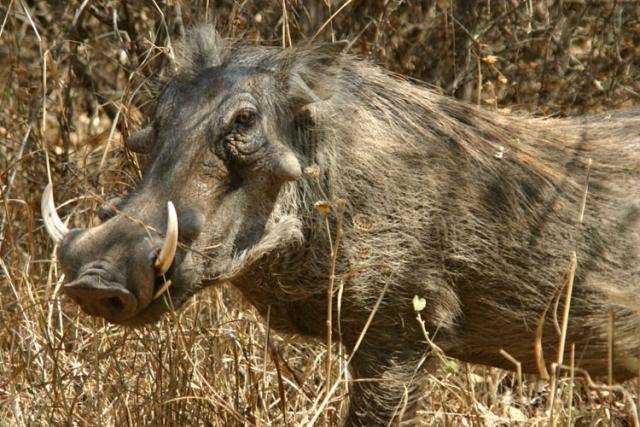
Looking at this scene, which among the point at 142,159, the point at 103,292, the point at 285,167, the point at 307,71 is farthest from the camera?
the point at 142,159

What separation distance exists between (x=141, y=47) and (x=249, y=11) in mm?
513

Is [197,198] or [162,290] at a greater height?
[197,198]

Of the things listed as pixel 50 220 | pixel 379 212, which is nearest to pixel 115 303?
pixel 50 220

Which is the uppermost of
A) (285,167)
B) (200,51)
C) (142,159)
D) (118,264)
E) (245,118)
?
(200,51)

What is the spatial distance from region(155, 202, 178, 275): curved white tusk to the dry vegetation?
30.8 inches

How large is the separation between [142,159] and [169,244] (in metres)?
1.22

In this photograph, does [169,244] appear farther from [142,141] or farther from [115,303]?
[142,141]

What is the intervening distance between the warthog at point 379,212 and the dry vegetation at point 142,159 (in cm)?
32

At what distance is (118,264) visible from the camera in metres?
2.49

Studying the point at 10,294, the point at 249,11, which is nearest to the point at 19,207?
the point at 10,294

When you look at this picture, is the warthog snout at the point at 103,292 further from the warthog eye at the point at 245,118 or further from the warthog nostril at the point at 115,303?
the warthog eye at the point at 245,118

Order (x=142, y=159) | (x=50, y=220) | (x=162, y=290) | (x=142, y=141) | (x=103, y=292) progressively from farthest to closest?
1. (x=142, y=159)
2. (x=142, y=141)
3. (x=50, y=220)
4. (x=162, y=290)
5. (x=103, y=292)

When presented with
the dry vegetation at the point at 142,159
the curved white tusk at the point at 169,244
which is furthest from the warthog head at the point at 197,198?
the dry vegetation at the point at 142,159

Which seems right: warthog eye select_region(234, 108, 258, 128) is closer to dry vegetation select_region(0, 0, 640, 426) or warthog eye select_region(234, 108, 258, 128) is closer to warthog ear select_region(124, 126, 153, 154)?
warthog ear select_region(124, 126, 153, 154)
